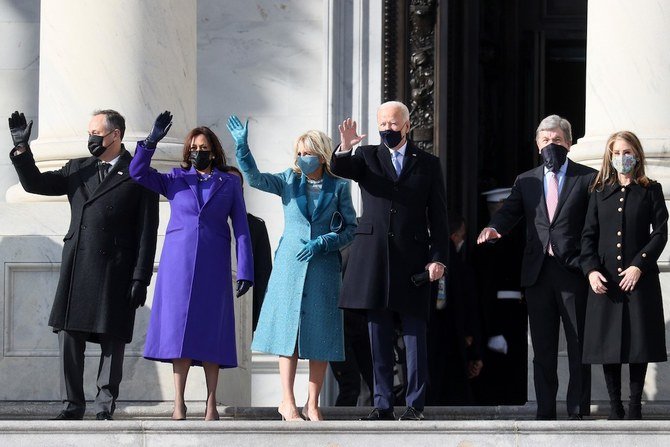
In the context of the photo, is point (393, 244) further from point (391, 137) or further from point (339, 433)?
point (339, 433)

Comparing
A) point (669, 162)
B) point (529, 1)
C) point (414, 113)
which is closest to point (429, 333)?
point (669, 162)

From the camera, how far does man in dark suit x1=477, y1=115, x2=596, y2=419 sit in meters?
13.3

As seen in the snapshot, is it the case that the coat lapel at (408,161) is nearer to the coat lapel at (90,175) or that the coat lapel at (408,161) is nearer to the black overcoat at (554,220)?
the black overcoat at (554,220)

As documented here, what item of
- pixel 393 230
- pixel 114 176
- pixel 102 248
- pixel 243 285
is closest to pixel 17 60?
pixel 114 176

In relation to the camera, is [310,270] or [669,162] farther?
[669,162]

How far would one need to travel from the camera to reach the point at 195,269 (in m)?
13.3

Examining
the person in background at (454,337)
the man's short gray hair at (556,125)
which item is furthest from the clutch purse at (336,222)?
the person in background at (454,337)

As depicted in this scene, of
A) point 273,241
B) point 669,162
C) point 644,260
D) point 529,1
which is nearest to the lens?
point 644,260

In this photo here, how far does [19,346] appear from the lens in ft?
49.0

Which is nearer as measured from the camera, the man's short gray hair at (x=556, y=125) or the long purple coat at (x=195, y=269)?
the long purple coat at (x=195, y=269)

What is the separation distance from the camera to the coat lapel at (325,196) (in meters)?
13.5

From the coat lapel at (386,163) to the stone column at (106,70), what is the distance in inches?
98.4

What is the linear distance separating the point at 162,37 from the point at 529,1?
6.75 m

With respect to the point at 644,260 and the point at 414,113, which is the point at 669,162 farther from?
the point at 414,113
